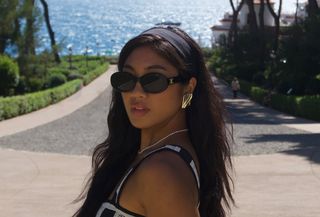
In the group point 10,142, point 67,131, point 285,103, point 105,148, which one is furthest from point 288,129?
point 105,148

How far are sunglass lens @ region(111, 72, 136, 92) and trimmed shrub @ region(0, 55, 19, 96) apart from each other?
3128cm

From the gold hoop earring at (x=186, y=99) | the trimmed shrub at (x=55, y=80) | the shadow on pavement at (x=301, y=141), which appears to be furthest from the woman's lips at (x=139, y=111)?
the trimmed shrub at (x=55, y=80)

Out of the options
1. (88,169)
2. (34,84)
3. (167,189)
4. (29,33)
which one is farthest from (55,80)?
(167,189)

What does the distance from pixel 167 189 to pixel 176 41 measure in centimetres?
54

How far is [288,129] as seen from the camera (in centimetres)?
2109

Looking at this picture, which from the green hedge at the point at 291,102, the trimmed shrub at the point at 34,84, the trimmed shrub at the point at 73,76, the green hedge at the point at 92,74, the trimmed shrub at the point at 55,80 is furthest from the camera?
the green hedge at the point at 92,74

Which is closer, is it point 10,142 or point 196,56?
point 196,56

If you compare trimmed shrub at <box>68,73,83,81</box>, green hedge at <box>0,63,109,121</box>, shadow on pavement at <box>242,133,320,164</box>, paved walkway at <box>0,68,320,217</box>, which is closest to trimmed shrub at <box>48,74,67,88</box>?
green hedge at <box>0,63,109,121</box>

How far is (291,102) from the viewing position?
30344mm

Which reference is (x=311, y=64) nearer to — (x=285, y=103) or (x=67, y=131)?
(x=285, y=103)

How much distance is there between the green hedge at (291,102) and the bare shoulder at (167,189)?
81.0ft

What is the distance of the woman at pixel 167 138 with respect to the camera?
2084 millimetres

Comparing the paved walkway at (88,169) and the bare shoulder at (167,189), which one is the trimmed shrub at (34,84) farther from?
the bare shoulder at (167,189)

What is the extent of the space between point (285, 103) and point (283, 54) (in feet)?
8.32
